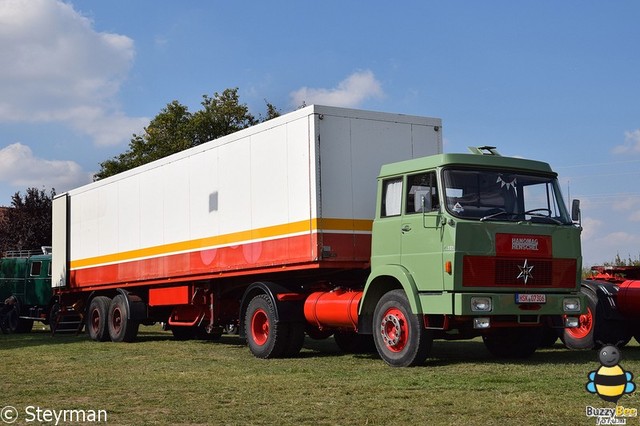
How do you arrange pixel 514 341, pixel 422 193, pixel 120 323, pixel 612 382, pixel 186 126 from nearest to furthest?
pixel 612 382 < pixel 422 193 < pixel 514 341 < pixel 120 323 < pixel 186 126

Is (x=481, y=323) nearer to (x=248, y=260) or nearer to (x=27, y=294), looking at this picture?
(x=248, y=260)

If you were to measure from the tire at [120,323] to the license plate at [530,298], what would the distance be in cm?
1062

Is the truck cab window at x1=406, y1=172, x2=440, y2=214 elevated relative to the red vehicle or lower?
elevated

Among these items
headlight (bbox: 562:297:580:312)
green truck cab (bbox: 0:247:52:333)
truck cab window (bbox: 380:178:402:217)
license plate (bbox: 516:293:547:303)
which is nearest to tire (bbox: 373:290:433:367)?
truck cab window (bbox: 380:178:402:217)

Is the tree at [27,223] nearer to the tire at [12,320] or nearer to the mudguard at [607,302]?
the tire at [12,320]

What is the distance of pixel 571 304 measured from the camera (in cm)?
1224

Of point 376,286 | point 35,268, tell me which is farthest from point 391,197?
point 35,268

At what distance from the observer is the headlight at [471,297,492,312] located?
11.5m

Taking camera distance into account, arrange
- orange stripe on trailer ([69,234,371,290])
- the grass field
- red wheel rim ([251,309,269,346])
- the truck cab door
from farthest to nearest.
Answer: red wheel rim ([251,309,269,346])
orange stripe on trailer ([69,234,371,290])
the truck cab door
the grass field

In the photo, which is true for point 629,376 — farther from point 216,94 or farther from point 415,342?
point 216,94

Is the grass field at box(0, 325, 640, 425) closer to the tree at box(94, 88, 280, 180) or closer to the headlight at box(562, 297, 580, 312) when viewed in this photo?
the headlight at box(562, 297, 580, 312)

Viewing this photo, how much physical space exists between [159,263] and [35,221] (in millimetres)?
32387

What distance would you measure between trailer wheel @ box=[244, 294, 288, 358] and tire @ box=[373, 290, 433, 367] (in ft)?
7.27

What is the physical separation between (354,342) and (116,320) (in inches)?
289
